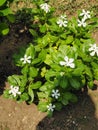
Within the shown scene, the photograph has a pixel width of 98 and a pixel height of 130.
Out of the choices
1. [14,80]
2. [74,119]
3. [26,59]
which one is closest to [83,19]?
[26,59]

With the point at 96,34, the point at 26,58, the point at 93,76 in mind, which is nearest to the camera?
the point at 26,58

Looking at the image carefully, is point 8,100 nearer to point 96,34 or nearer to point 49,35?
point 49,35

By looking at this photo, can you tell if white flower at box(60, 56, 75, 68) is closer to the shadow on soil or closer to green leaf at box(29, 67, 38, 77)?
green leaf at box(29, 67, 38, 77)

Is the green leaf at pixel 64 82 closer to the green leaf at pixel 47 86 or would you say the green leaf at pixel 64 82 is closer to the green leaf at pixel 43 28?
the green leaf at pixel 47 86

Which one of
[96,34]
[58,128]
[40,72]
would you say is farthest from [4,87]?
[96,34]

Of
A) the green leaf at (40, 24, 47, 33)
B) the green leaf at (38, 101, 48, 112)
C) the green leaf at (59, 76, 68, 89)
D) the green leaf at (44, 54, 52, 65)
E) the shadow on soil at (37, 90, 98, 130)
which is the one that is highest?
the green leaf at (40, 24, 47, 33)

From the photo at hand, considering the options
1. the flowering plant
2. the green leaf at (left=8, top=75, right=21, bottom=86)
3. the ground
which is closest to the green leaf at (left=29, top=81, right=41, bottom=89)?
the flowering plant
